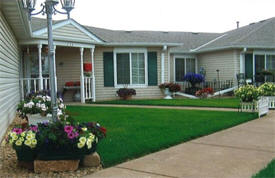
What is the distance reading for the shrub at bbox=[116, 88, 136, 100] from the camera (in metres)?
14.7

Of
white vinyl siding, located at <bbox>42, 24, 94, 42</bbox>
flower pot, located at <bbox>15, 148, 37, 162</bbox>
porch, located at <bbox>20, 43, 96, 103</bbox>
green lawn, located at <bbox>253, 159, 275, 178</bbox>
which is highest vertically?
white vinyl siding, located at <bbox>42, 24, 94, 42</bbox>

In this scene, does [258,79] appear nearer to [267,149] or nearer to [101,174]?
[267,149]

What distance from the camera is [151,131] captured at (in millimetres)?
6297

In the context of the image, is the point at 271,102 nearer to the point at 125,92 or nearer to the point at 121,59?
the point at 125,92

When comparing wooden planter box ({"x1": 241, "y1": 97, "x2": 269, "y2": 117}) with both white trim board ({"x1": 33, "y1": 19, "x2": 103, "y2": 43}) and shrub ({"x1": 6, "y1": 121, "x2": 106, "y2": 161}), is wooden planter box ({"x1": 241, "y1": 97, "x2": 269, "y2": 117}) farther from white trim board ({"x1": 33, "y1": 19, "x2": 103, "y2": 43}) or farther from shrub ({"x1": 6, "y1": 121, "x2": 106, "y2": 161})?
white trim board ({"x1": 33, "y1": 19, "x2": 103, "y2": 43})

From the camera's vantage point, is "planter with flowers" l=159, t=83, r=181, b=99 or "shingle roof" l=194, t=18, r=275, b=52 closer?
"planter with flowers" l=159, t=83, r=181, b=99

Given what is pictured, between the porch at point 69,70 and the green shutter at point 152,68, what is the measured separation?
297 centimetres

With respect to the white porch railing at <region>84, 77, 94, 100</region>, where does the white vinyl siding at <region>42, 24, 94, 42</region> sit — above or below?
above

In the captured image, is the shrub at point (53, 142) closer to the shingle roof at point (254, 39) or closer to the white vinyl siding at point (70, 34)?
the white vinyl siding at point (70, 34)

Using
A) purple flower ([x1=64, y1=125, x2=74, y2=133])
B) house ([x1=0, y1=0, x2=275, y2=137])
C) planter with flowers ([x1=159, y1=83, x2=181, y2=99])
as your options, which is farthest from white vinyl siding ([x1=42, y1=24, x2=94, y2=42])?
purple flower ([x1=64, y1=125, x2=74, y2=133])

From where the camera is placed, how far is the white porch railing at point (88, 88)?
1390 centimetres

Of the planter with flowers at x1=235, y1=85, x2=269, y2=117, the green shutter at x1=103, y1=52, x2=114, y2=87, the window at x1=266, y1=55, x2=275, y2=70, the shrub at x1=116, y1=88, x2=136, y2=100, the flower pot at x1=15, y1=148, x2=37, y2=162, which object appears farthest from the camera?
the window at x1=266, y1=55, x2=275, y2=70

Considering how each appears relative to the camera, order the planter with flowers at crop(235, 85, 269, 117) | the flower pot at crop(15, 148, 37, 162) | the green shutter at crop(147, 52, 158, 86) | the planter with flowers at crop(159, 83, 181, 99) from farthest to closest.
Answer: the green shutter at crop(147, 52, 158, 86) < the planter with flowers at crop(159, 83, 181, 99) < the planter with flowers at crop(235, 85, 269, 117) < the flower pot at crop(15, 148, 37, 162)

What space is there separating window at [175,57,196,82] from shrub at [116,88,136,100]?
4.46 metres
